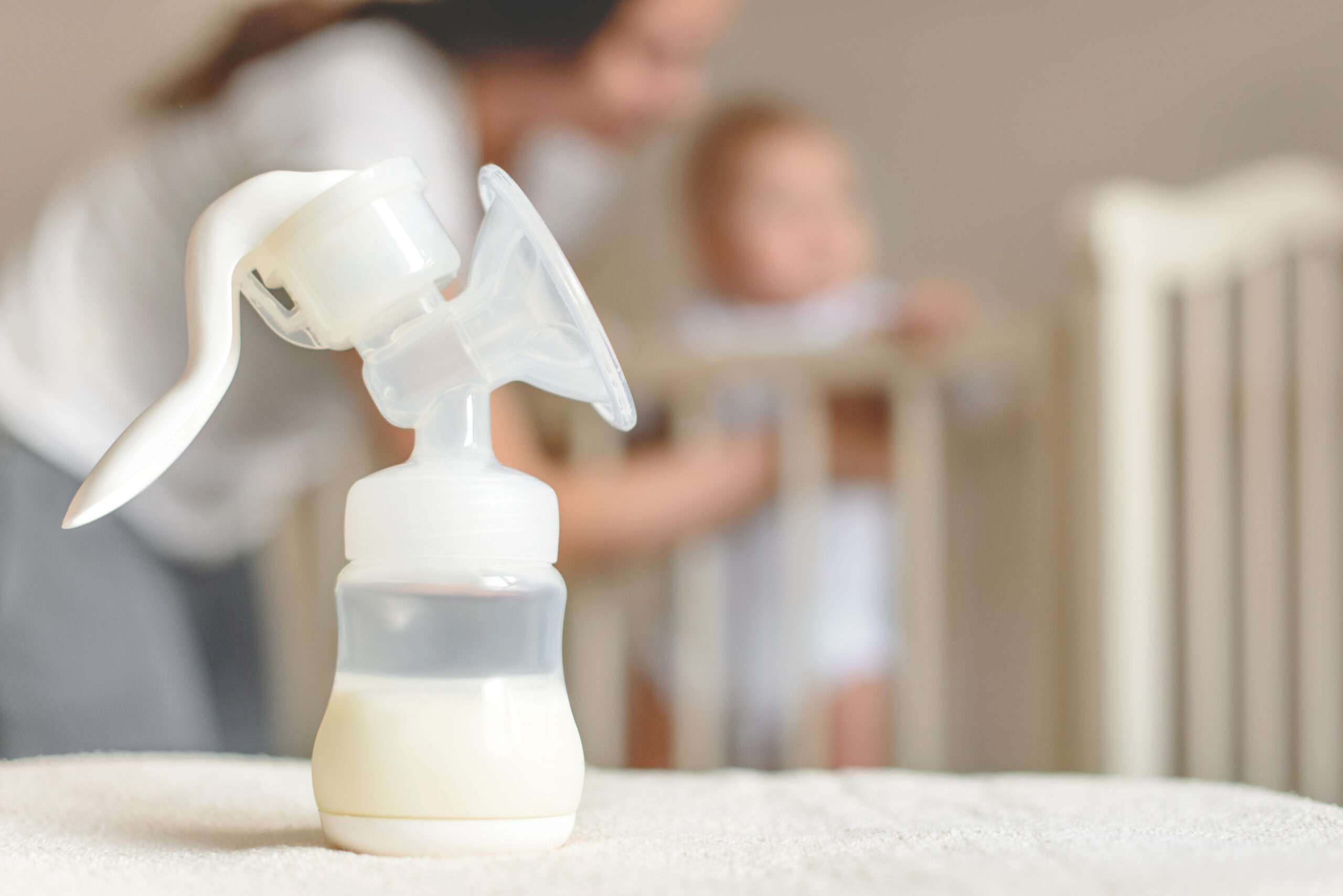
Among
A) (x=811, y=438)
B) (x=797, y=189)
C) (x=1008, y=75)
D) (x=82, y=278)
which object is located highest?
(x=1008, y=75)

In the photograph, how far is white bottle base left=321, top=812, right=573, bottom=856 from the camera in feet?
0.99

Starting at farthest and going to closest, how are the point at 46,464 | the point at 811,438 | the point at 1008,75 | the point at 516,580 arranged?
the point at 1008,75 → the point at 811,438 → the point at 46,464 → the point at 516,580

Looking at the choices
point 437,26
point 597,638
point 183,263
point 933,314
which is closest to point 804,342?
point 933,314

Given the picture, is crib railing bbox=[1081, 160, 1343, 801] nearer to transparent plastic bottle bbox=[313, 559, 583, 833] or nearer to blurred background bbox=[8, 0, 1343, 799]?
blurred background bbox=[8, 0, 1343, 799]

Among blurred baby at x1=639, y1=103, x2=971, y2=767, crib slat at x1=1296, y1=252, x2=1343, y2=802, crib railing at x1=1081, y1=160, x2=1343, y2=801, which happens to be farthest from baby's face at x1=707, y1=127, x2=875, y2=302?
crib slat at x1=1296, y1=252, x2=1343, y2=802

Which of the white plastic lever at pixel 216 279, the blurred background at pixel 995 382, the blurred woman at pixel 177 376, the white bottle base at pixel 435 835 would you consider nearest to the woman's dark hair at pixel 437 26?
the blurred woman at pixel 177 376

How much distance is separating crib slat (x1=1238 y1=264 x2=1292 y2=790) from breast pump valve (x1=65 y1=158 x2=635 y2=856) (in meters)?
0.78

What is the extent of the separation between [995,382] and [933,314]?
0.20 meters

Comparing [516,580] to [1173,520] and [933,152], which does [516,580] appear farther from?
[933,152]

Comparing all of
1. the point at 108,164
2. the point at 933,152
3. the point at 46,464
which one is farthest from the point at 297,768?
the point at 933,152

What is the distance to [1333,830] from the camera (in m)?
0.35

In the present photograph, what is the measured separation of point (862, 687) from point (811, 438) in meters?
0.30

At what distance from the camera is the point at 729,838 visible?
0.35 metres

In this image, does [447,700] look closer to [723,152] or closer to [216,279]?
[216,279]
